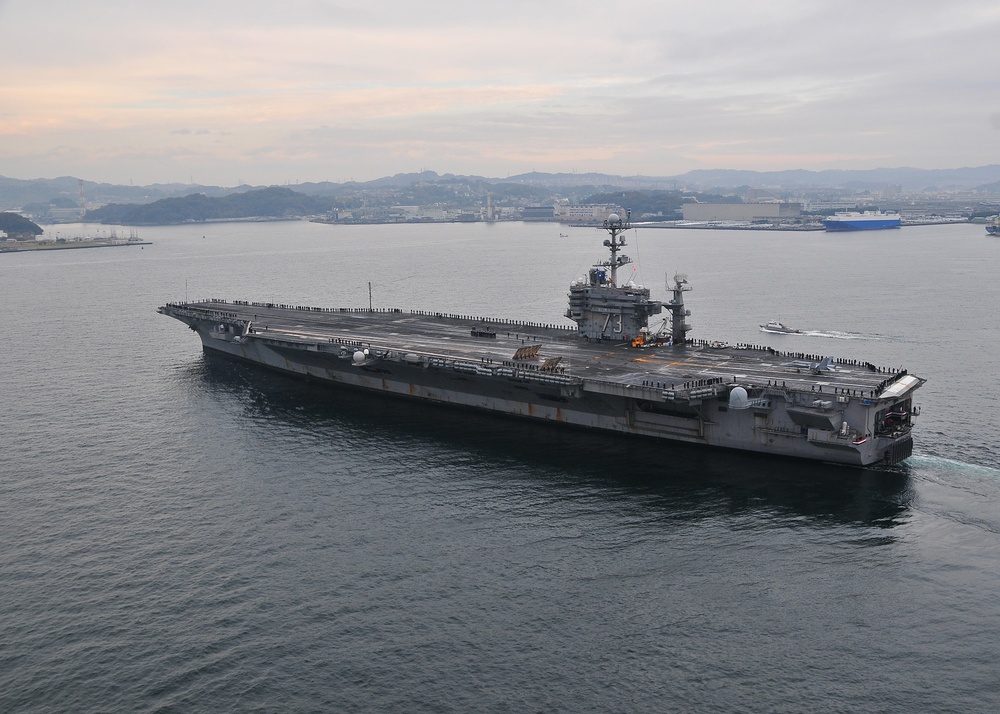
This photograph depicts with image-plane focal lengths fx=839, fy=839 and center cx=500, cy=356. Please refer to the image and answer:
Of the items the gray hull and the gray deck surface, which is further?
the gray deck surface

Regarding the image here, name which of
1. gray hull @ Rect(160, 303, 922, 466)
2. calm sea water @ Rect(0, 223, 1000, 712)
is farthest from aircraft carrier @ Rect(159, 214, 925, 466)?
calm sea water @ Rect(0, 223, 1000, 712)

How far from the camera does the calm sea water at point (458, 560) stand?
21828mm

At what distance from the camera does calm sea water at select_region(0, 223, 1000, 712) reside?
2183 centimetres

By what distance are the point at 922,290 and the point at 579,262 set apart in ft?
197

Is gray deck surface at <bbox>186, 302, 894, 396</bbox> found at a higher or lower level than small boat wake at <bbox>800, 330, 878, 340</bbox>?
higher

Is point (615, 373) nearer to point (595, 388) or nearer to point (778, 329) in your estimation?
point (595, 388)

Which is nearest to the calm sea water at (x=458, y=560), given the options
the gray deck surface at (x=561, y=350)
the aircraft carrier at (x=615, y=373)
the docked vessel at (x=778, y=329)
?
the aircraft carrier at (x=615, y=373)

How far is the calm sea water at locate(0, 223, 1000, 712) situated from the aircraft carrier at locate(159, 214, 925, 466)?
121 centimetres

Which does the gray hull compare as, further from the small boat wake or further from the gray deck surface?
the small boat wake

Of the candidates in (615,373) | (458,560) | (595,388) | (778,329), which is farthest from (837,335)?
(458,560)

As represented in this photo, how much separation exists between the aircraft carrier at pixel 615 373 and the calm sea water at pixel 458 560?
1.21 meters

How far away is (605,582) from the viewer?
87.9ft

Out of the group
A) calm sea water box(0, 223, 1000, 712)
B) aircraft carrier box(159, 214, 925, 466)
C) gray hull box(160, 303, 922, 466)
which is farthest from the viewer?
aircraft carrier box(159, 214, 925, 466)

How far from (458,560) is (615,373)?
17.1 meters
